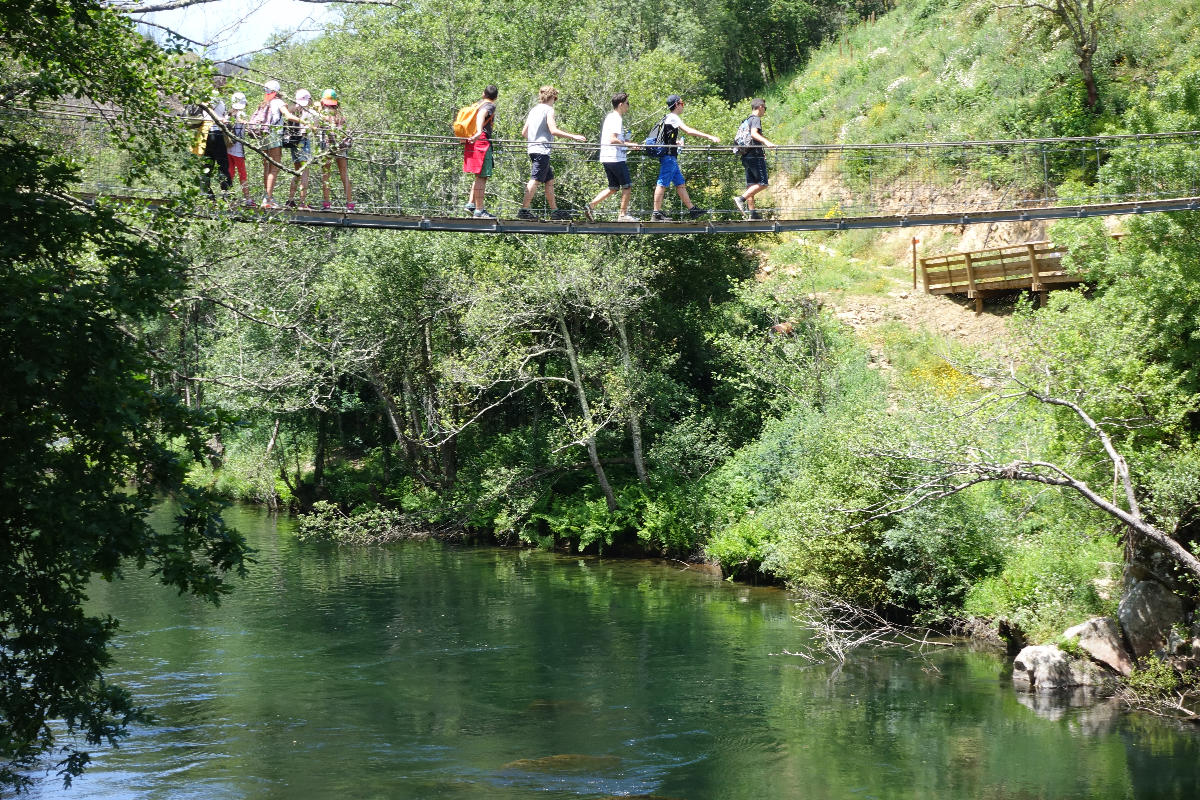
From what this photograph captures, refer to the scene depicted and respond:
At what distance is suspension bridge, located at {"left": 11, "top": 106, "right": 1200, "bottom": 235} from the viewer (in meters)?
12.8

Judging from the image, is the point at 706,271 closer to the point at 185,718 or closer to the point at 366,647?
the point at 366,647

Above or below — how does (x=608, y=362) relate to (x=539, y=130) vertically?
below

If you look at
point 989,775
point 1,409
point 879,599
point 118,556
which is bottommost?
point 989,775

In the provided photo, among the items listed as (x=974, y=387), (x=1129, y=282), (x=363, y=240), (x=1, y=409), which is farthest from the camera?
(x=363, y=240)

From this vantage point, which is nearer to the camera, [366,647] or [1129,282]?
[1129,282]

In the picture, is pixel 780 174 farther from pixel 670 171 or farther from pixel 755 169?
pixel 670 171

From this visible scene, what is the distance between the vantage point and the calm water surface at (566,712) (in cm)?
1020

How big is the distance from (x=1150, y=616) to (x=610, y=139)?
791cm

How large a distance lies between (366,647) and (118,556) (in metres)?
8.15

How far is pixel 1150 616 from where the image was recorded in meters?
12.4

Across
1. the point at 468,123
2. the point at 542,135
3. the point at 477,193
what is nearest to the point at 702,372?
the point at 477,193

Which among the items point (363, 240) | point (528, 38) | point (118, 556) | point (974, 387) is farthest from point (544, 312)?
point (118, 556)

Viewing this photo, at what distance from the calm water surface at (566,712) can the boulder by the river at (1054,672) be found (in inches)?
17.5

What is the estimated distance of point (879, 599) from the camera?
15.3 metres
